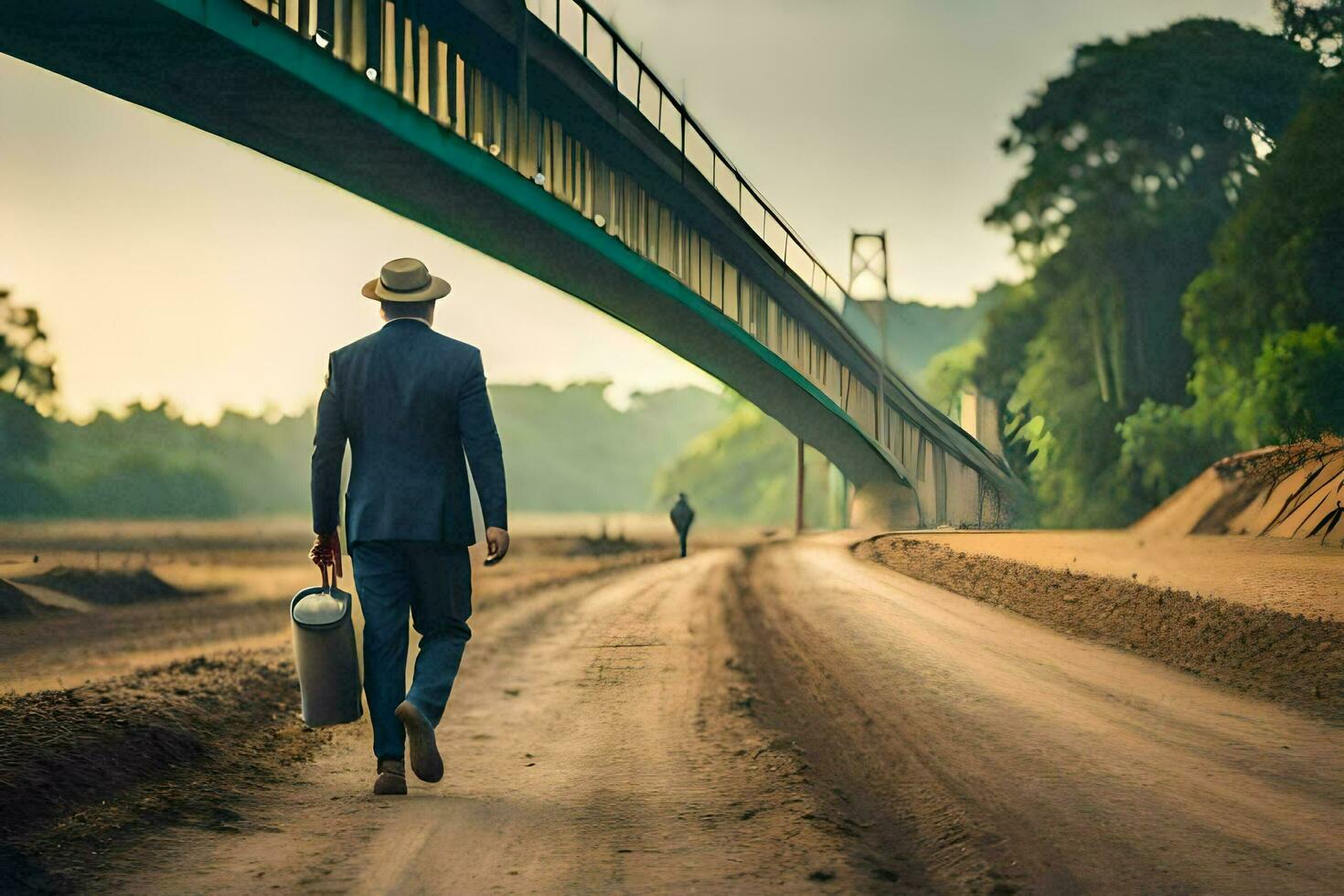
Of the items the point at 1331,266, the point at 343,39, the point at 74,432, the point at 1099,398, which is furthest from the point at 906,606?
the point at 1099,398

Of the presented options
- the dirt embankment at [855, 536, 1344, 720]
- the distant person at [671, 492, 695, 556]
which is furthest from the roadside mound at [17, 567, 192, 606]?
the distant person at [671, 492, 695, 556]

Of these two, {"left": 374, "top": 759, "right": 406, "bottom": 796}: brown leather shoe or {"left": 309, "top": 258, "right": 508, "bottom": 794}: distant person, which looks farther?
{"left": 309, "top": 258, "right": 508, "bottom": 794}: distant person

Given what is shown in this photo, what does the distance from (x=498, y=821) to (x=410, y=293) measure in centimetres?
232

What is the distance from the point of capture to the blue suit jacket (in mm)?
4934

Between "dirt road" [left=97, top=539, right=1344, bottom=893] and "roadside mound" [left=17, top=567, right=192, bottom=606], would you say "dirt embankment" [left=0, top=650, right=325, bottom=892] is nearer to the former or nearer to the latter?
"dirt road" [left=97, top=539, right=1344, bottom=893]

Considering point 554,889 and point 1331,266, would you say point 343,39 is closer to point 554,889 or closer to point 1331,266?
point 554,889

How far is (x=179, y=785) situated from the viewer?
5.06 m

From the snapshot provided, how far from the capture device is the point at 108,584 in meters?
14.9

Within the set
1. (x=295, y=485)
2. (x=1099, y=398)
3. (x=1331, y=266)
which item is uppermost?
(x=1331, y=266)

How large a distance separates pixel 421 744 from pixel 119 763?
4.81ft

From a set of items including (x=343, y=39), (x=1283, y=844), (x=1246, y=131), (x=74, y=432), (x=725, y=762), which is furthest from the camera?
(x=1246, y=131)

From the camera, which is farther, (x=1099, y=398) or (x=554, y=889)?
(x=1099, y=398)

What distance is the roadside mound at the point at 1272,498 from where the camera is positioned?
1423cm

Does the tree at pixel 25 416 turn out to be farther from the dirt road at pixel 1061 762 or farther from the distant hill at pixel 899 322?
the distant hill at pixel 899 322
